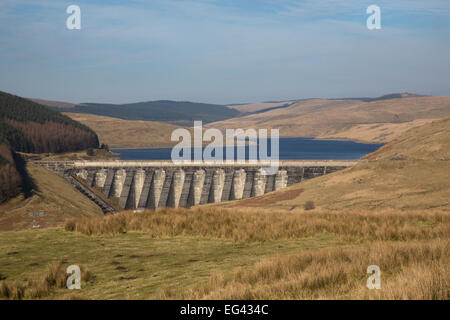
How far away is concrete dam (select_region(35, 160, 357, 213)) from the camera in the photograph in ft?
269

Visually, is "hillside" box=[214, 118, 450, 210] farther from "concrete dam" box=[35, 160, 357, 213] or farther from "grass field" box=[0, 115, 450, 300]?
"grass field" box=[0, 115, 450, 300]

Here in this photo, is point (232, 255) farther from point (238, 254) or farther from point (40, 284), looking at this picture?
point (40, 284)

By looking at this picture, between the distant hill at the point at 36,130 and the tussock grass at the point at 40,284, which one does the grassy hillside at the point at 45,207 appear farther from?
the tussock grass at the point at 40,284

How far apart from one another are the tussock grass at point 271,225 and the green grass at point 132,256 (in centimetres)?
64

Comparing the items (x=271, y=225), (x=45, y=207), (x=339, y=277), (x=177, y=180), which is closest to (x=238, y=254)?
(x=271, y=225)

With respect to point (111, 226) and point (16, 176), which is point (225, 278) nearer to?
point (111, 226)

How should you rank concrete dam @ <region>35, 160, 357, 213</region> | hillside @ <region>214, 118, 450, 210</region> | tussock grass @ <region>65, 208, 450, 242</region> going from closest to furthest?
tussock grass @ <region>65, 208, 450, 242</region>
hillside @ <region>214, 118, 450, 210</region>
concrete dam @ <region>35, 160, 357, 213</region>

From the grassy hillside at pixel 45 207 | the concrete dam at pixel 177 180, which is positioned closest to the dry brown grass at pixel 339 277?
the grassy hillside at pixel 45 207

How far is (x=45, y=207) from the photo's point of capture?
64812mm

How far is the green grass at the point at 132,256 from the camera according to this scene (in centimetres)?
1254

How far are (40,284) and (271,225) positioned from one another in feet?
34.8

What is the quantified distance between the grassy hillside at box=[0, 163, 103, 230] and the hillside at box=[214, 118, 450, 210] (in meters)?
22.7

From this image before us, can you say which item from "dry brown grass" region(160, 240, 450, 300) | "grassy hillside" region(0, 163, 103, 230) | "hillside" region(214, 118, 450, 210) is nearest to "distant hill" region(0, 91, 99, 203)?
"grassy hillside" region(0, 163, 103, 230)

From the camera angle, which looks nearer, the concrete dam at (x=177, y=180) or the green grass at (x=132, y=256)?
the green grass at (x=132, y=256)
